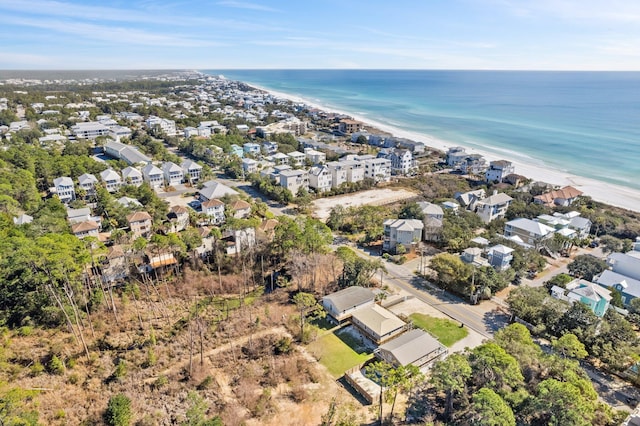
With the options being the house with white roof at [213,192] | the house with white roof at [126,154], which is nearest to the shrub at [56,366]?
the house with white roof at [213,192]

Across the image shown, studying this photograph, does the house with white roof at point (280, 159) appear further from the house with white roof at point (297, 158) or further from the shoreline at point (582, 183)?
the shoreline at point (582, 183)

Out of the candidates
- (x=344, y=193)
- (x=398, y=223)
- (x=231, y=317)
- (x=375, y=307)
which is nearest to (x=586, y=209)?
(x=398, y=223)

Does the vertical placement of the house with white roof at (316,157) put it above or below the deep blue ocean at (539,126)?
below

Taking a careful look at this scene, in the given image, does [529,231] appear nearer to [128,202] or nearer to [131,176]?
[128,202]

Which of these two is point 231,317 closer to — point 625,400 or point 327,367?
point 327,367

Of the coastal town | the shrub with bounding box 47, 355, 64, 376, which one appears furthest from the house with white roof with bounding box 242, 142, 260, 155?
the shrub with bounding box 47, 355, 64, 376

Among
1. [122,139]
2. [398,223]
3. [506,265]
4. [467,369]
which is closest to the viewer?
[467,369]
